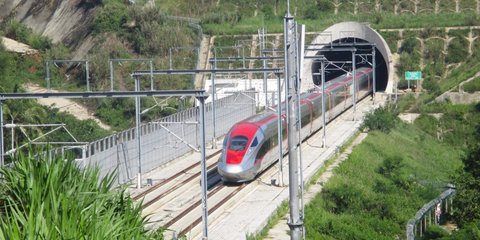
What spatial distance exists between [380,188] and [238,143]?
16.4 feet

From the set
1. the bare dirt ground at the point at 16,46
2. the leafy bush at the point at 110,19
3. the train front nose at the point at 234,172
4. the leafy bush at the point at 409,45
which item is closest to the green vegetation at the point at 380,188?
the train front nose at the point at 234,172

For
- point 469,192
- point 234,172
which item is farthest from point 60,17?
point 469,192

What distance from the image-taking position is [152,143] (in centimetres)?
3694

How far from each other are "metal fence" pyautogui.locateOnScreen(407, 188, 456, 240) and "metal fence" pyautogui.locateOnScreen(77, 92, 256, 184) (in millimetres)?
6329

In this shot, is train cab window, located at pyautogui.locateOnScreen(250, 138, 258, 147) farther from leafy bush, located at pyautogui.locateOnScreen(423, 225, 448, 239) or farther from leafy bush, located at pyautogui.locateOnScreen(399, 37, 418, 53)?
leafy bush, located at pyautogui.locateOnScreen(399, 37, 418, 53)

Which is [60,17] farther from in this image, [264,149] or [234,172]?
[234,172]

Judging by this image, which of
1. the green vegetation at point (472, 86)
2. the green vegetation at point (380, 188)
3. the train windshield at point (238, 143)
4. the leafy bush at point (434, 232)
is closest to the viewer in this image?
the green vegetation at point (380, 188)

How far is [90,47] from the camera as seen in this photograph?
71562mm

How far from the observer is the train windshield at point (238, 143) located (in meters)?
33.5

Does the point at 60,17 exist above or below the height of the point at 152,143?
above

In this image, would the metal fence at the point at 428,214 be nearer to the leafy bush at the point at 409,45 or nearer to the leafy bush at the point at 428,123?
the leafy bush at the point at 428,123

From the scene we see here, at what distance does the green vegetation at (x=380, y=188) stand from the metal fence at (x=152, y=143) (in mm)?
4498

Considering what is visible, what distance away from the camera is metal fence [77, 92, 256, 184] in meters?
31.8

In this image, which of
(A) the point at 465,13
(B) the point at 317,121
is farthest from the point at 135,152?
(A) the point at 465,13
